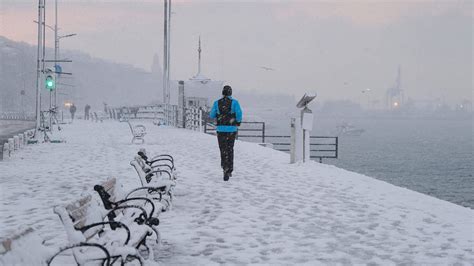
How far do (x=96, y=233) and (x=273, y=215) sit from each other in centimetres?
381

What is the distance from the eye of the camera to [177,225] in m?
7.40

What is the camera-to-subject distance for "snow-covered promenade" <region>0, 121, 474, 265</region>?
6.13 m

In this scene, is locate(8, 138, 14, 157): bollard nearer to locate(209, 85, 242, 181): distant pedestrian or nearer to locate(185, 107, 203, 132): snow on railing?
locate(209, 85, 242, 181): distant pedestrian

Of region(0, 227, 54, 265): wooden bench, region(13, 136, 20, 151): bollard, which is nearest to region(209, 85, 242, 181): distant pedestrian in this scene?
region(0, 227, 54, 265): wooden bench

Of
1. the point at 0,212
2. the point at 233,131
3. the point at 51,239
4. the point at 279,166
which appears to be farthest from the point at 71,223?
the point at 279,166

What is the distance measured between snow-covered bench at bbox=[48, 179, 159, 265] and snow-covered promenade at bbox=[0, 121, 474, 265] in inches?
28.5

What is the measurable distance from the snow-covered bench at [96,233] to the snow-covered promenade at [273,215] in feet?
2.37

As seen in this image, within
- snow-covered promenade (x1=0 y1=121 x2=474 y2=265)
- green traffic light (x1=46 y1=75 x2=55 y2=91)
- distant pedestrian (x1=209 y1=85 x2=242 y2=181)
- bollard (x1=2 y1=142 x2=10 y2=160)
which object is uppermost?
green traffic light (x1=46 y1=75 x2=55 y2=91)

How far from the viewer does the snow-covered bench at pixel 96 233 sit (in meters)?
4.19

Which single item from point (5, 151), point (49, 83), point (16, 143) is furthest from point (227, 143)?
point (49, 83)

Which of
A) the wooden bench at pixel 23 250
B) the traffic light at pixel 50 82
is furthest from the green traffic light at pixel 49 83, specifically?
the wooden bench at pixel 23 250

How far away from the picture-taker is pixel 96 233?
4.94 meters

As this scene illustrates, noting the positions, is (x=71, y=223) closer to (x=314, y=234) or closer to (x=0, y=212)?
(x=314, y=234)

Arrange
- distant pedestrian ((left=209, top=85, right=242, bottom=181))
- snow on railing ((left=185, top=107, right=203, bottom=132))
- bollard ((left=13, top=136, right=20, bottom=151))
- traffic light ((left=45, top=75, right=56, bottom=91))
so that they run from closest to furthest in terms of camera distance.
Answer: distant pedestrian ((left=209, top=85, right=242, bottom=181)), bollard ((left=13, top=136, right=20, bottom=151)), traffic light ((left=45, top=75, right=56, bottom=91)), snow on railing ((left=185, top=107, right=203, bottom=132))
